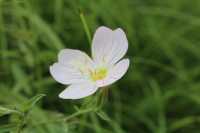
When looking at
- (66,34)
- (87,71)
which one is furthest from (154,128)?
(87,71)

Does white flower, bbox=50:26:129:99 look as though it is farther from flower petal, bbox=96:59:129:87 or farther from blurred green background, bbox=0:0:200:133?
blurred green background, bbox=0:0:200:133

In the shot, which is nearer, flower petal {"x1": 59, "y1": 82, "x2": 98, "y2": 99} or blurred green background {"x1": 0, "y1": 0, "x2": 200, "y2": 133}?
flower petal {"x1": 59, "y1": 82, "x2": 98, "y2": 99}

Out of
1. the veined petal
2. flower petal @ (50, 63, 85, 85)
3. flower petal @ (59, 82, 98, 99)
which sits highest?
the veined petal

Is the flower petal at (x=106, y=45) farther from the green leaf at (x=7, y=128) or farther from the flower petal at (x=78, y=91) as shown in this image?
the green leaf at (x=7, y=128)

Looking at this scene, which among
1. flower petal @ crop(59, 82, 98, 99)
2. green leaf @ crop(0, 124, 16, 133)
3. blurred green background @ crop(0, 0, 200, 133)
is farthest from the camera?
blurred green background @ crop(0, 0, 200, 133)

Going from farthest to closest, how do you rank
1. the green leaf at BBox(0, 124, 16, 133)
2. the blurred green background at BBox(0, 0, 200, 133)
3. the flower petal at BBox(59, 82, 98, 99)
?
1. the blurred green background at BBox(0, 0, 200, 133)
2. the green leaf at BBox(0, 124, 16, 133)
3. the flower petal at BBox(59, 82, 98, 99)

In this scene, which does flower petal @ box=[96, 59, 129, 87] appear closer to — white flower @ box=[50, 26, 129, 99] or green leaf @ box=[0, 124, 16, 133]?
white flower @ box=[50, 26, 129, 99]

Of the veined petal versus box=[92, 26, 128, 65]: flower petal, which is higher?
box=[92, 26, 128, 65]: flower petal

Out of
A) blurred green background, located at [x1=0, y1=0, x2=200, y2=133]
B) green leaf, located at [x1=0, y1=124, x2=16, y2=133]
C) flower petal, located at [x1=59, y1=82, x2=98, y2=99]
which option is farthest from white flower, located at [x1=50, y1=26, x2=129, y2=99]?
blurred green background, located at [x1=0, y1=0, x2=200, y2=133]
